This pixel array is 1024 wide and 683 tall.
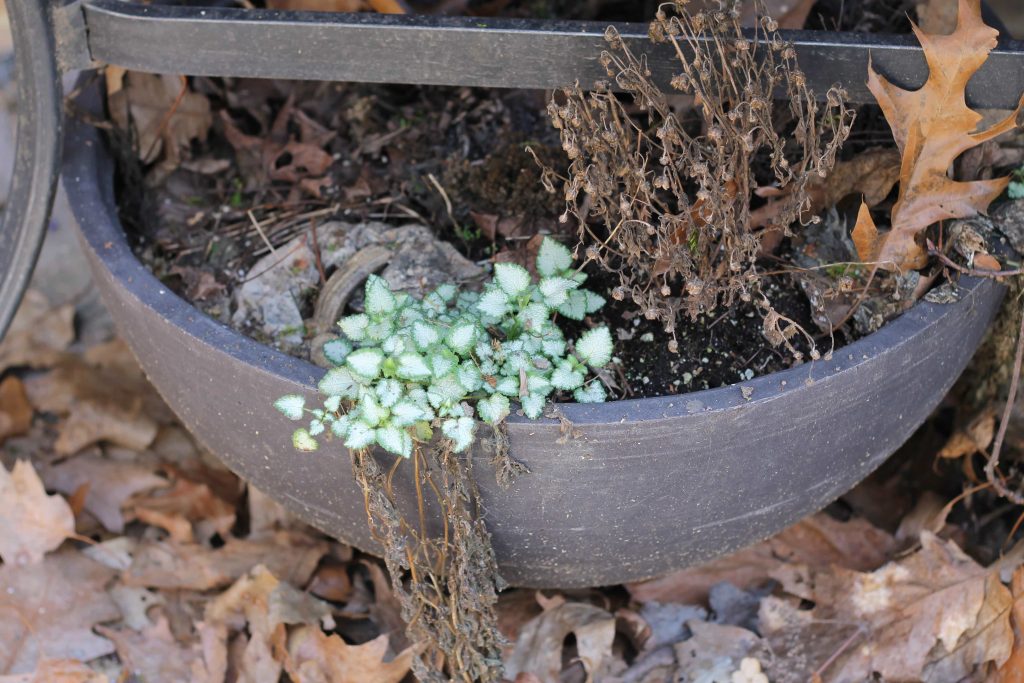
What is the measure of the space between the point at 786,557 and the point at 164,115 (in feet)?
4.79

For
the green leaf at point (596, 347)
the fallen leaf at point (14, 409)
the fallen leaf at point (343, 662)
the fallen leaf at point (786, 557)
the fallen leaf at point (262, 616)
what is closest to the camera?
the green leaf at point (596, 347)

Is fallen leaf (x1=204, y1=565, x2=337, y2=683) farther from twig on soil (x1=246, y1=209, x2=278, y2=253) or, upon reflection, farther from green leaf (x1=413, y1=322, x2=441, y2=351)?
green leaf (x1=413, y1=322, x2=441, y2=351)

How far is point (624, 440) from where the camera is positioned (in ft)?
4.34

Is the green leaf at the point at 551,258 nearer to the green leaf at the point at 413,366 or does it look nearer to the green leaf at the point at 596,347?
the green leaf at the point at 596,347

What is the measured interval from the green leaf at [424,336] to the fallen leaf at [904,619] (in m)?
0.89

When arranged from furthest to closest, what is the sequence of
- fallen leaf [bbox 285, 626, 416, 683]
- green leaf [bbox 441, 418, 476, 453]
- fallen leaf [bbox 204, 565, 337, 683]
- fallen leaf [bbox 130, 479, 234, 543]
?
1. fallen leaf [bbox 130, 479, 234, 543]
2. fallen leaf [bbox 204, 565, 337, 683]
3. fallen leaf [bbox 285, 626, 416, 683]
4. green leaf [bbox 441, 418, 476, 453]

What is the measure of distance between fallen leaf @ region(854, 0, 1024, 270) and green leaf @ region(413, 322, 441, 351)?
0.60 m

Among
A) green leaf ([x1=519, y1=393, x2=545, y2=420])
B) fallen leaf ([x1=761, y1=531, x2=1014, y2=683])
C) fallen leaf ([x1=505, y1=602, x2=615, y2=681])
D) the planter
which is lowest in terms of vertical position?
fallen leaf ([x1=505, y1=602, x2=615, y2=681])

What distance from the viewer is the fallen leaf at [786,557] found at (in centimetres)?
192

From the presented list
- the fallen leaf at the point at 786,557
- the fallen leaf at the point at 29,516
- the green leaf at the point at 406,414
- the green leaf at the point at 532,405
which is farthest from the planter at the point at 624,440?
the fallen leaf at the point at 29,516

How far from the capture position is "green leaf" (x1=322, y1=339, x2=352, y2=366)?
1.39 metres

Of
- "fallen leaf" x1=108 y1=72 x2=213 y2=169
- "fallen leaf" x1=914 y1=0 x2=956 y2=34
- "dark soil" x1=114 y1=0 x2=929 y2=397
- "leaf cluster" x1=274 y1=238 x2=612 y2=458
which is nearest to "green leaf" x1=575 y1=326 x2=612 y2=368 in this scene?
"leaf cluster" x1=274 y1=238 x2=612 y2=458

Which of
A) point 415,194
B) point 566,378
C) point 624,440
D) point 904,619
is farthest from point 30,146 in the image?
point 904,619

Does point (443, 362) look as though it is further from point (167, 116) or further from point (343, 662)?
point (167, 116)
